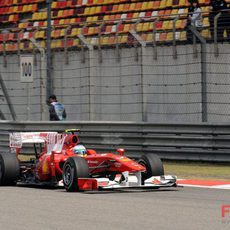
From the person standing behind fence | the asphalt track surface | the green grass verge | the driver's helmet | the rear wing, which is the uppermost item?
the person standing behind fence

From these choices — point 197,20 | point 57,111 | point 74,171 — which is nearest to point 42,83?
point 57,111

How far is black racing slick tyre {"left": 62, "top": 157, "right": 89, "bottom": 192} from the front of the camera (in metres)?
12.3

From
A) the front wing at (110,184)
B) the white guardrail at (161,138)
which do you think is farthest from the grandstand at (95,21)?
the front wing at (110,184)

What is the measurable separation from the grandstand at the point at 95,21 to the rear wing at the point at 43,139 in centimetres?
551

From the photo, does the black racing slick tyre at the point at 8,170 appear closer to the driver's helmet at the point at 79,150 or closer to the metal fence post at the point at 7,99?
the driver's helmet at the point at 79,150

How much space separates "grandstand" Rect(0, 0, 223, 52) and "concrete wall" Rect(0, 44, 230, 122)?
1.24 ft

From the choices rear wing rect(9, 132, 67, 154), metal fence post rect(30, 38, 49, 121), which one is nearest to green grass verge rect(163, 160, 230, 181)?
rear wing rect(9, 132, 67, 154)

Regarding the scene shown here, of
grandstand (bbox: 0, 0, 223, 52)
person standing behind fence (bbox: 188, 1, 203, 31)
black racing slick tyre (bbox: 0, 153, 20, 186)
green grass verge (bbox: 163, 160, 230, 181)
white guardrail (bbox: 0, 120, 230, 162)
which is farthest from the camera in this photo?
grandstand (bbox: 0, 0, 223, 52)

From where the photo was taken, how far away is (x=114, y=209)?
32.7 ft

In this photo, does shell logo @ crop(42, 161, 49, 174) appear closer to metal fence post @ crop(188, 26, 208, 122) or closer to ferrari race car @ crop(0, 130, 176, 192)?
ferrari race car @ crop(0, 130, 176, 192)

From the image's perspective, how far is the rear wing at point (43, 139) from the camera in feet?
44.9

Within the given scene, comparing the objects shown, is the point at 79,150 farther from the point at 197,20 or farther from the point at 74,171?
the point at 197,20

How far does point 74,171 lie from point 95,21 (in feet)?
29.2

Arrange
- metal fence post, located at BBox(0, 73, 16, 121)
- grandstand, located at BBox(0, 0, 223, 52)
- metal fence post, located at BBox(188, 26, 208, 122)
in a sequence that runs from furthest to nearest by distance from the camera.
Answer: metal fence post, located at BBox(0, 73, 16, 121), grandstand, located at BBox(0, 0, 223, 52), metal fence post, located at BBox(188, 26, 208, 122)
